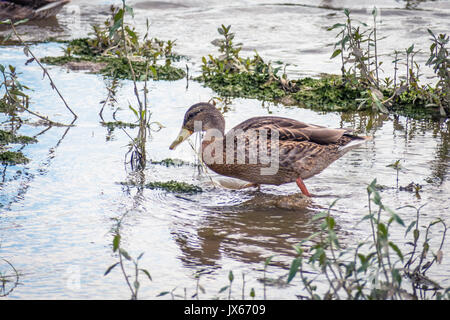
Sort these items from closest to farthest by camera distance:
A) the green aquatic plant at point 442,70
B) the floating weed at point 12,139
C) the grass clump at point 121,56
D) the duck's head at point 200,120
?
the duck's head at point 200,120
the floating weed at point 12,139
the green aquatic plant at point 442,70
the grass clump at point 121,56

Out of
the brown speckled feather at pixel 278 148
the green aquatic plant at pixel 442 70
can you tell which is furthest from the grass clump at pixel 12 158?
the green aquatic plant at pixel 442 70

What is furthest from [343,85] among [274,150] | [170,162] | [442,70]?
[170,162]

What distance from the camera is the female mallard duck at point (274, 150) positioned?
19.4 feet

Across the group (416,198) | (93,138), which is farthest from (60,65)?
(416,198)

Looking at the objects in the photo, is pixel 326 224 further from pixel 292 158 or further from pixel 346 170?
pixel 346 170

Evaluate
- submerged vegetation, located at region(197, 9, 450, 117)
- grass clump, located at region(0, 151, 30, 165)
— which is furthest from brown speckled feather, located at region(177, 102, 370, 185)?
grass clump, located at region(0, 151, 30, 165)

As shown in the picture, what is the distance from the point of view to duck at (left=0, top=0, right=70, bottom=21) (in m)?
11.8

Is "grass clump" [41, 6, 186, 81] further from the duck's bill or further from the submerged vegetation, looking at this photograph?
the duck's bill

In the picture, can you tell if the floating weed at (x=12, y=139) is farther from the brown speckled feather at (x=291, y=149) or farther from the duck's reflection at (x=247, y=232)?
the duck's reflection at (x=247, y=232)

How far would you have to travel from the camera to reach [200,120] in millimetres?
6430

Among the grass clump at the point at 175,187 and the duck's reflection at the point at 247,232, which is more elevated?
the grass clump at the point at 175,187

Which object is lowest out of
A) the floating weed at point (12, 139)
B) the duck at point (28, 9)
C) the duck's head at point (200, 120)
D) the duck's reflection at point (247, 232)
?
the duck's reflection at point (247, 232)

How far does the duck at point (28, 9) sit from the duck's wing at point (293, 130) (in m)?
6.96

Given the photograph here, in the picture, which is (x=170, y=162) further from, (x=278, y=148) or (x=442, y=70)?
(x=442, y=70)
